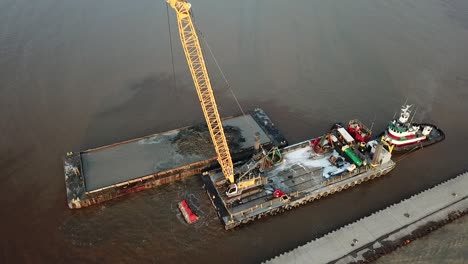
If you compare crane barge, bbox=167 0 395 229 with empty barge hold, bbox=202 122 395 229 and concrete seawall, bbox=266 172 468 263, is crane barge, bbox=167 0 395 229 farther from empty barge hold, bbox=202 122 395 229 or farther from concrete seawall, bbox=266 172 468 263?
concrete seawall, bbox=266 172 468 263

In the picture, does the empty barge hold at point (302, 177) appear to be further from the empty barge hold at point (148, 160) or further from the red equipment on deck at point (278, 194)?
the empty barge hold at point (148, 160)

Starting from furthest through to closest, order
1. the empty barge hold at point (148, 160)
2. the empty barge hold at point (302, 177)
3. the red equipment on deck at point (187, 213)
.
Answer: the empty barge hold at point (148, 160) < the empty barge hold at point (302, 177) < the red equipment on deck at point (187, 213)

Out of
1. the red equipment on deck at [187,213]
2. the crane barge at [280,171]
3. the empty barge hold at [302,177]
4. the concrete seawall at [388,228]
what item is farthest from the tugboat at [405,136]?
the red equipment on deck at [187,213]

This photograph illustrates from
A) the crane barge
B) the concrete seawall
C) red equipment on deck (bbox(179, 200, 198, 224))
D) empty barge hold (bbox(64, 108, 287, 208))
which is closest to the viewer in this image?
the concrete seawall

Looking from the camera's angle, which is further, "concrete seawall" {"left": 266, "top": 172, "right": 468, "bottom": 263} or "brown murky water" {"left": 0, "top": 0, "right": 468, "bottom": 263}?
"brown murky water" {"left": 0, "top": 0, "right": 468, "bottom": 263}

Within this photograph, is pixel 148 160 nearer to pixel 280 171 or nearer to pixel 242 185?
pixel 242 185

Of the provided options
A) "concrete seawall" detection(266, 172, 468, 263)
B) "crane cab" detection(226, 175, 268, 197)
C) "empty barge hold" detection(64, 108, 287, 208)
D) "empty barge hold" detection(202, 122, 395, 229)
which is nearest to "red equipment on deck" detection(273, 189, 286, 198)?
"empty barge hold" detection(202, 122, 395, 229)

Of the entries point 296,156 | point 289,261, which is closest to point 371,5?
point 296,156
